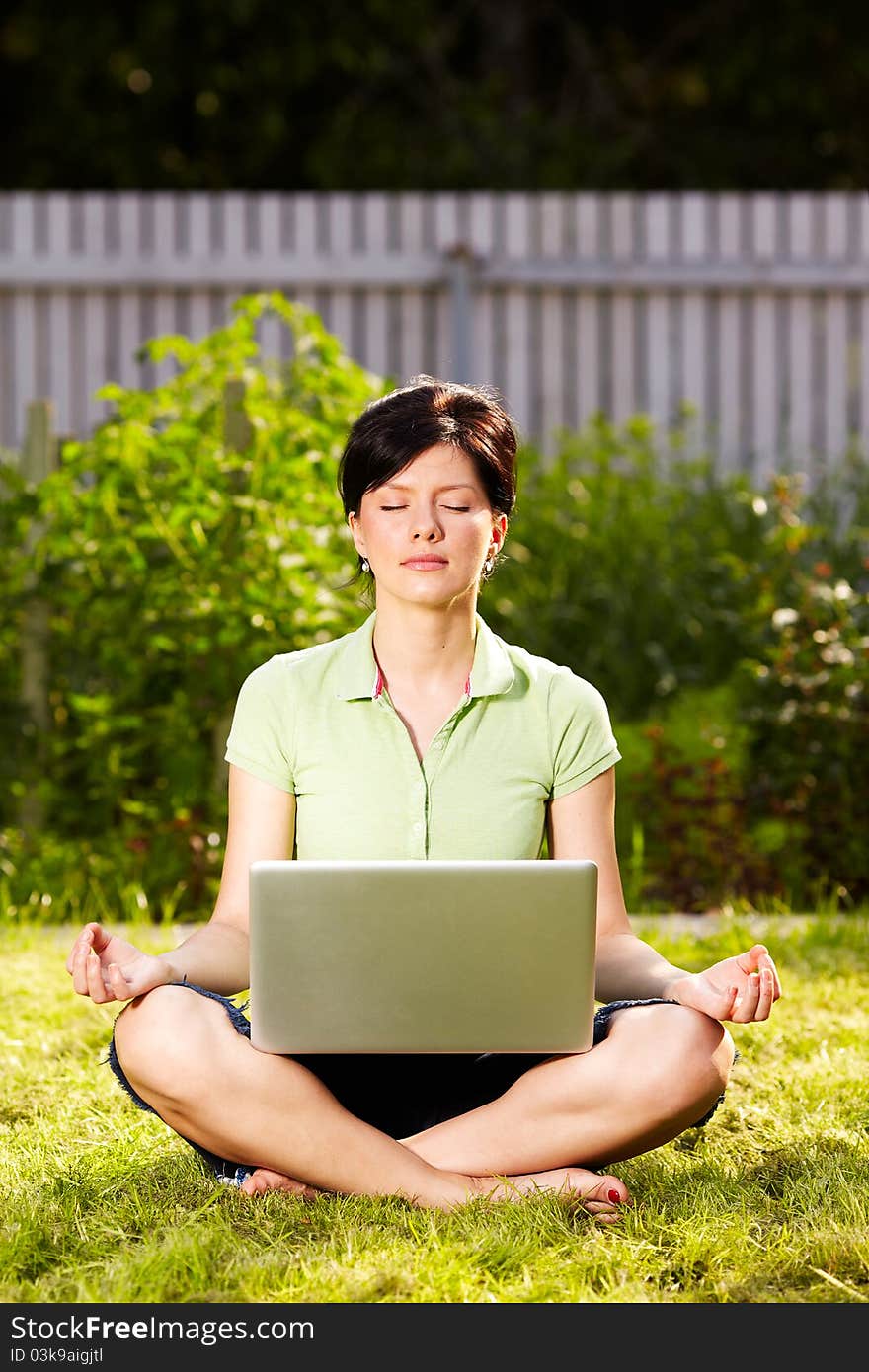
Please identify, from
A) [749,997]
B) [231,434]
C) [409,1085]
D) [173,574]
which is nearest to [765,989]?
[749,997]

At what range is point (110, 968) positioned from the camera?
2174 mm

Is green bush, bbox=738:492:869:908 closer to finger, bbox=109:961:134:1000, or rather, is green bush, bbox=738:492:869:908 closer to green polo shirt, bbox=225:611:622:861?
green polo shirt, bbox=225:611:622:861

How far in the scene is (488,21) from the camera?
1036 centimetres

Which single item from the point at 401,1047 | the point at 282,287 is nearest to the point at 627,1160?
the point at 401,1047

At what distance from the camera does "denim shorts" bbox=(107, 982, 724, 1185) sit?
7.80 ft

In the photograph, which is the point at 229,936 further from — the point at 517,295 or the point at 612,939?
the point at 517,295

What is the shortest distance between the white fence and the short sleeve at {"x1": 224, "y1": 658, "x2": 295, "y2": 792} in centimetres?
446

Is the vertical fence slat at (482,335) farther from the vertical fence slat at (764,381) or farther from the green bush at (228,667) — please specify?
the green bush at (228,667)

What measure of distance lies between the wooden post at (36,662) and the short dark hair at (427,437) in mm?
2372

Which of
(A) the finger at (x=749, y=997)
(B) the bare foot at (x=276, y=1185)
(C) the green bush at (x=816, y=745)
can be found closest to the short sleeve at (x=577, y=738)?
(A) the finger at (x=749, y=997)

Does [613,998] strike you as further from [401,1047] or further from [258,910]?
[258,910]

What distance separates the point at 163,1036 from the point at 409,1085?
0.39 meters

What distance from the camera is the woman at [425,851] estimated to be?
88.0 inches

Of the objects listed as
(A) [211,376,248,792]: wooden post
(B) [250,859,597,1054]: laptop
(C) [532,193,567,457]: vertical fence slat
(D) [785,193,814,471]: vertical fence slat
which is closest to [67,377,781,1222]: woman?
(B) [250,859,597,1054]: laptop
